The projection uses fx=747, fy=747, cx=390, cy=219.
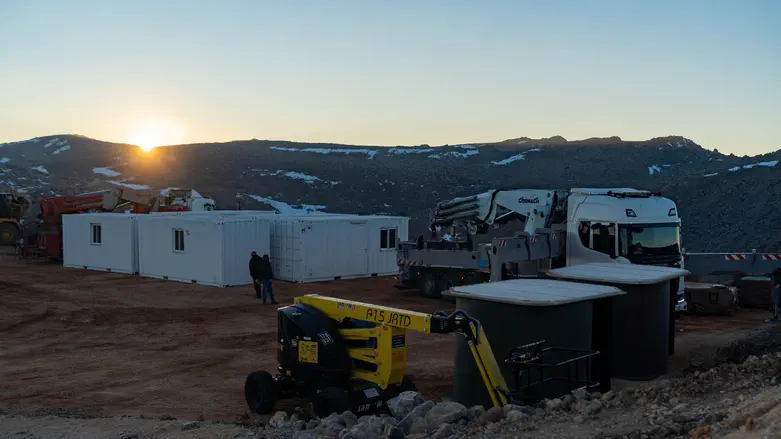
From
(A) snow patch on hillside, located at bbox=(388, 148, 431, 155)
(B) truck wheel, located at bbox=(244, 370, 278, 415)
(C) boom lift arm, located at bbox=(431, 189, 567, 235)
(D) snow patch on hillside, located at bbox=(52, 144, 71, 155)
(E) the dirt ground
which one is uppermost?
(D) snow patch on hillside, located at bbox=(52, 144, 71, 155)

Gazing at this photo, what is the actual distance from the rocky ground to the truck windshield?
8.60m

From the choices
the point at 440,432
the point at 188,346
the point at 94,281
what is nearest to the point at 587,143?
the point at 94,281

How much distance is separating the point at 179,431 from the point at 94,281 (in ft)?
63.8

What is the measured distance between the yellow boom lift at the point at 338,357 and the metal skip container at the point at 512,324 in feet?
1.53

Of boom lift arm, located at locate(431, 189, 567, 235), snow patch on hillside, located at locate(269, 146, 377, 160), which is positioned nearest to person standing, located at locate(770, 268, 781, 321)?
boom lift arm, located at locate(431, 189, 567, 235)

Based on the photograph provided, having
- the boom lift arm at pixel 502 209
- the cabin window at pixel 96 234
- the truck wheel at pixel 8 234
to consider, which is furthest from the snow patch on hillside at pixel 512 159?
the boom lift arm at pixel 502 209

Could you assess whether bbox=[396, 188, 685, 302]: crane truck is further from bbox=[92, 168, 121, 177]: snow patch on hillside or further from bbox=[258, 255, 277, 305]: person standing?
bbox=[92, 168, 121, 177]: snow patch on hillside

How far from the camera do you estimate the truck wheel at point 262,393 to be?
1056 cm

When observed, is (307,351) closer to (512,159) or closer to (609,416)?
(609,416)

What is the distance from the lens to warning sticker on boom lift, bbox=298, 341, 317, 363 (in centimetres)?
1016

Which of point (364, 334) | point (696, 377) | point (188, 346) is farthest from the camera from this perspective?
point (188, 346)

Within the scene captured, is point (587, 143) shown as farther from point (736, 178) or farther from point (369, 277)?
point (369, 277)

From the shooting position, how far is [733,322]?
18.7 metres

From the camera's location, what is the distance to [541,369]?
9047 mm
